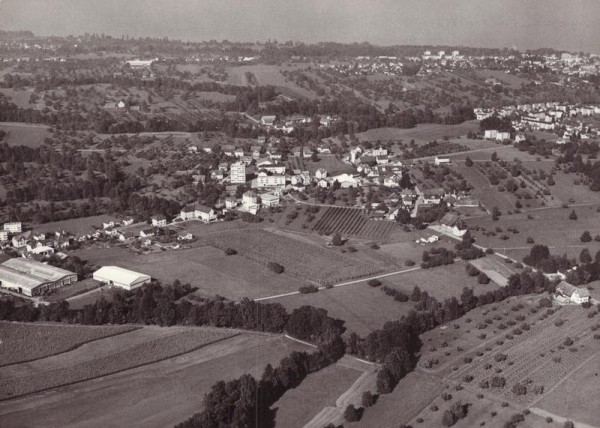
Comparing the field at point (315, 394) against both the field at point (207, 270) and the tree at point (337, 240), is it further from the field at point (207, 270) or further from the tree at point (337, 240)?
the tree at point (337, 240)

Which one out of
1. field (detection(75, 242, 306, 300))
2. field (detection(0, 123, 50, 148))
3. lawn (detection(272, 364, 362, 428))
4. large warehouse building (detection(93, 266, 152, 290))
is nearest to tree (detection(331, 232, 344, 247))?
field (detection(75, 242, 306, 300))

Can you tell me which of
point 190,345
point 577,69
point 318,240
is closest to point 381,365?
point 190,345

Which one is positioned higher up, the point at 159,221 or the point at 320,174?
the point at 320,174

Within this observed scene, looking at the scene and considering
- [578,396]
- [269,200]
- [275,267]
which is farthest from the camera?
[269,200]

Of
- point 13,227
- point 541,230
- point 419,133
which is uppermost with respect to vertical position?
point 419,133

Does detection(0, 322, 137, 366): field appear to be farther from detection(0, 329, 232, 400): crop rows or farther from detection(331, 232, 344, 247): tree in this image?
detection(331, 232, 344, 247): tree

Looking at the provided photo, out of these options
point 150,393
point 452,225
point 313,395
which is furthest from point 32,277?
point 452,225

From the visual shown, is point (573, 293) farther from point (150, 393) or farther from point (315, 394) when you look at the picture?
point (150, 393)
